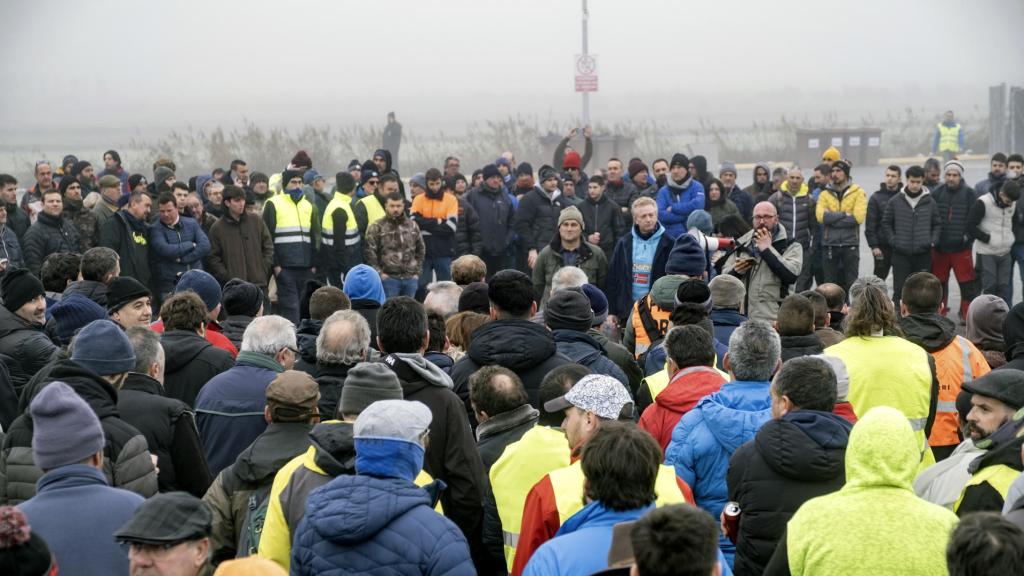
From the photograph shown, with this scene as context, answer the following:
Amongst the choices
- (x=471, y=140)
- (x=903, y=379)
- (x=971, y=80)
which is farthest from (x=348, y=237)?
(x=971, y=80)

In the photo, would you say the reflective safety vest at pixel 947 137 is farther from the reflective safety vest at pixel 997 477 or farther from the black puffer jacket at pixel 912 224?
the reflective safety vest at pixel 997 477

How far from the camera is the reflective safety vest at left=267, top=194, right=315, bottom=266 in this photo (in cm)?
1331

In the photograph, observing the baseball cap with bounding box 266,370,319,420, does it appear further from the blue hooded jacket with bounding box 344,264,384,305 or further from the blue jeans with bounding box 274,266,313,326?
the blue jeans with bounding box 274,266,313,326

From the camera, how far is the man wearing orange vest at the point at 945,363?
6.46 metres

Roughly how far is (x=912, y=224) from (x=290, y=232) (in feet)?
24.8

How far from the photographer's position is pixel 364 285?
776 centimetres

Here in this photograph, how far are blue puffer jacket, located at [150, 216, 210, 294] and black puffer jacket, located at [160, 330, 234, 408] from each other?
18.6 feet

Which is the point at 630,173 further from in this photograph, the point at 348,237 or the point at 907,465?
the point at 907,465

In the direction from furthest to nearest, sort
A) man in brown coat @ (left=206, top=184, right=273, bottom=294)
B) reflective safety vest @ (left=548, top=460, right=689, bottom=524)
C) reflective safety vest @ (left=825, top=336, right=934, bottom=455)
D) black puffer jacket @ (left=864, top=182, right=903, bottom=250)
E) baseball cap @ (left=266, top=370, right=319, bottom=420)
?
black puffer jacket @ (left=864, top=182, right=903, bottom=250) → man in brown coat @ (left=206, top=184, right=273, bottom=294) → reflective safety vest @ (left=825, top=336, right=934, bottom=455) → baseball cap @ (left=266, top=370, right=319, bottom=420) → reflective safety vest @ (left=548, top=460, right=689, bottom=524)

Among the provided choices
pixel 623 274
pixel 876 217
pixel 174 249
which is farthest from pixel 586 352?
pixel 876 217

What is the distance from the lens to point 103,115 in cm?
8250

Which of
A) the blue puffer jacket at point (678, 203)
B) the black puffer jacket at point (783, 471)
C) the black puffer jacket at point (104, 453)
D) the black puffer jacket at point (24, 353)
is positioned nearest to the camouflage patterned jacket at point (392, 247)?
the blue puffer jacket at point (678, 203)

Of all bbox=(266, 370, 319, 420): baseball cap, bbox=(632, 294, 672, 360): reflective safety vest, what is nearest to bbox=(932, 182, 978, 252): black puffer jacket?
bbox=(632, 294, 672, 360): reflective safety vest

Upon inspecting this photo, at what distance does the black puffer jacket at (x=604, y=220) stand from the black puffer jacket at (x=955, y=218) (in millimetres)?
3987
